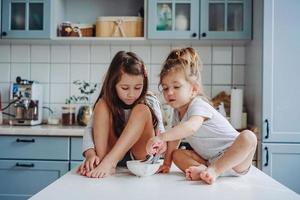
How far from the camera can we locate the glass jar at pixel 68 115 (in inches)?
110

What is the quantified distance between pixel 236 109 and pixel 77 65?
1.30 m

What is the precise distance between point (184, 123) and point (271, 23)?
153 cm

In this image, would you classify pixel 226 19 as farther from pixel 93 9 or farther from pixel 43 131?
pixel 43 131

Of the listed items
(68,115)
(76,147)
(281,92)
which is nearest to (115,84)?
(76,147)

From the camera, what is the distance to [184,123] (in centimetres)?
114

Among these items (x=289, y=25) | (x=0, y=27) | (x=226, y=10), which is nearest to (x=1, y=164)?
(x=0, y=27)

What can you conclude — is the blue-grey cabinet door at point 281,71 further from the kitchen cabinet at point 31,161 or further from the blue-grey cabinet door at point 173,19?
the kitchen cabinet at point 31,161

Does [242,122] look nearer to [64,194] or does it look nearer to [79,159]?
[79,159]

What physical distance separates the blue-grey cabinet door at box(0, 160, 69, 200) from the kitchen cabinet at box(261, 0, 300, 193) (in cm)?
135

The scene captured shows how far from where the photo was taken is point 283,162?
7.80 feet

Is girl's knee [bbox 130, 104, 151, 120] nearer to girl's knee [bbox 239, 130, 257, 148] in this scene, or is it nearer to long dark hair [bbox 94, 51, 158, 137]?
long dark hair [bbox 94, 51, 158, 137]

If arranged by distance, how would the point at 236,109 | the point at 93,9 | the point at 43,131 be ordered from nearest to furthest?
the point at 43,131 → the point at 236,109 → the point at 93,9

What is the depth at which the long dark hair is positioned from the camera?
4.38ft

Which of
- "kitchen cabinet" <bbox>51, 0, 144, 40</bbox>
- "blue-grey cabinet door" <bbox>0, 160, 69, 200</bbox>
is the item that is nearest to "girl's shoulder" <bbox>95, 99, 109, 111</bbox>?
"blue-grey cabinet door" <bbox>0, 160, 69, 200</bbox>
